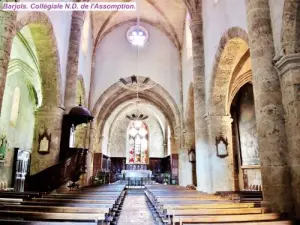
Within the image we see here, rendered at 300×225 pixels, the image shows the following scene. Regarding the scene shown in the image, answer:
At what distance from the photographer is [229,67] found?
11211 mm

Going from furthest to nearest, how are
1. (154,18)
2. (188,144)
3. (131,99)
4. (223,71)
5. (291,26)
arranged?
(131,99), (154,18), (188,144), (223,71), (291,26)

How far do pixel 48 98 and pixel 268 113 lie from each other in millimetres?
7875

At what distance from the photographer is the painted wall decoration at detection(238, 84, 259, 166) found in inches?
607

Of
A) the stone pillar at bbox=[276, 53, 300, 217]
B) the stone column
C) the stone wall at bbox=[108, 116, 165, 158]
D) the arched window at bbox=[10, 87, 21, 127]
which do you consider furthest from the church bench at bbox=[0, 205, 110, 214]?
the stone wall at bbox=[108, 116, 165, 158]

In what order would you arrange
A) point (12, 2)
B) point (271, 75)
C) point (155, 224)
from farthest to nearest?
point (155, 224) → point (271, 75) → point (12, 2)

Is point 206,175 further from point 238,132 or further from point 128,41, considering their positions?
point 128,41

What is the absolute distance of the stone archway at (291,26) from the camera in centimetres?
595

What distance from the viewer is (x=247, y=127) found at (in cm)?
1602

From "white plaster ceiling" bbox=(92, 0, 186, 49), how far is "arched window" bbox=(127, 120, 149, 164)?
47.0 ft

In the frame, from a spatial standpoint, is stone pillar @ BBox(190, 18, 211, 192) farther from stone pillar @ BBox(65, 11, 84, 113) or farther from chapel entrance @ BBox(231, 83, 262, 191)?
stone pillar @ BBox(65, 11, 84, 113)

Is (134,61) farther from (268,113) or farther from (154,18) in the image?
(268,113)

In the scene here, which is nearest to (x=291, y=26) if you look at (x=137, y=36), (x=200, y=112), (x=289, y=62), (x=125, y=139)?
(x=289, y=62)

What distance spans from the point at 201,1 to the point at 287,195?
10.5 meters

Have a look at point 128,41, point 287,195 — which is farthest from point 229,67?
point 128,41
